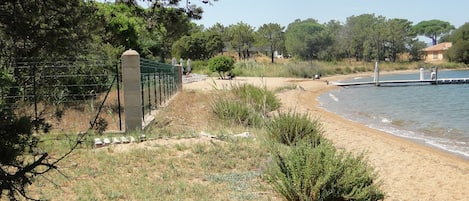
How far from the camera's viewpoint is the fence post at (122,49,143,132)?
36.3 ft

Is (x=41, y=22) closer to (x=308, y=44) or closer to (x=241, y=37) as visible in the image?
(x=241, y=37)

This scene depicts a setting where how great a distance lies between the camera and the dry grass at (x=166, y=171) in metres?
6.11

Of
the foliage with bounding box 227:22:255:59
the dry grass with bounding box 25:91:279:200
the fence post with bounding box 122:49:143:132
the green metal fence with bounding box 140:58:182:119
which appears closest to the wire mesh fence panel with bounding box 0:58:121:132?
the fence post with bounding box 122:49:143:132

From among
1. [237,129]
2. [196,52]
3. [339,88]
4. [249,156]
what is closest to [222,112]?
[237,129]

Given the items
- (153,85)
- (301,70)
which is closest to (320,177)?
(153,85)

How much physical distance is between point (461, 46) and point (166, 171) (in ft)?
293

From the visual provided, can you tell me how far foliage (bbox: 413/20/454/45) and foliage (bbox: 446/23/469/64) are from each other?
152 ft

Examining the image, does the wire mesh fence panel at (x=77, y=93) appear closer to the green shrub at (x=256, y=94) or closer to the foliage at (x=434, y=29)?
the green shrub at (x=256, y=94)

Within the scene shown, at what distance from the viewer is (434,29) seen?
135500mm

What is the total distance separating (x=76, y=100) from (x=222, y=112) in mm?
3994

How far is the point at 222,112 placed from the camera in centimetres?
1327

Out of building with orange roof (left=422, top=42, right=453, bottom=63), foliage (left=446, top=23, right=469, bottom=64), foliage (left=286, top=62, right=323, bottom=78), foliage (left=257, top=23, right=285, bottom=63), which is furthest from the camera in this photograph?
building with orange roof (left=422, top=42, right=453, bottom=63)

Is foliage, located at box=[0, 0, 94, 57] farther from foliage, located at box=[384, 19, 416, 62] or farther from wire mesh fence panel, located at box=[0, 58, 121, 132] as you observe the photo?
foliage, located at box=[384, 19, 416, 62]

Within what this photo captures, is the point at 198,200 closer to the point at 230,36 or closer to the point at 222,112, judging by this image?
the point at 222,112
